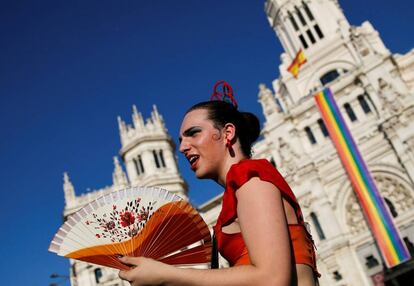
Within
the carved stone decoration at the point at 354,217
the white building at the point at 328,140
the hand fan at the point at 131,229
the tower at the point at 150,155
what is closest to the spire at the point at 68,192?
the white building at the point at 328,140

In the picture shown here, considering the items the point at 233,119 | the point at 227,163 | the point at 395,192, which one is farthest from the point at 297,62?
the point at 227,163

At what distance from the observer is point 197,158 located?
7.88 feet

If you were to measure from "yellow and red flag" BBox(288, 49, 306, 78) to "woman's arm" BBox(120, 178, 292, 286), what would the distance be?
33.3 meters

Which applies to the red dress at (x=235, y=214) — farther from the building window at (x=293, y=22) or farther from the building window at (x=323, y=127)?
the building window at (x=293, y=22)

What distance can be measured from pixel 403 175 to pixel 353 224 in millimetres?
4506

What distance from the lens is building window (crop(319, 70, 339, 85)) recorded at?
32094 millimetres

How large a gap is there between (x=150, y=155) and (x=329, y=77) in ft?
55.1

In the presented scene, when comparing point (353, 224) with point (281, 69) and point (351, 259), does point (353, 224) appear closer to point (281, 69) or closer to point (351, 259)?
point (351, 259)

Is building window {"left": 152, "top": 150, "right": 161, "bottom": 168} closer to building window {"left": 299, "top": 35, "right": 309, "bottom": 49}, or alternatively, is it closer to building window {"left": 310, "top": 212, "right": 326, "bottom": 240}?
building window {"left": 310, "top": 212, "right": 326, "bottom": 240}

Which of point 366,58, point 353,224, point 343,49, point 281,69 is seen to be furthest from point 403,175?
point 281,69

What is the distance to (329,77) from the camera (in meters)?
32.5

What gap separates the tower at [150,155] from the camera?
33312 mm

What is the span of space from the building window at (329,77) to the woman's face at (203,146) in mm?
31810

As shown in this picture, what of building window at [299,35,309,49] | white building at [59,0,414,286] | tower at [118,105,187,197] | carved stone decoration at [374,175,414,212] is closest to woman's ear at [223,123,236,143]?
white building at [59,0,414,286]
